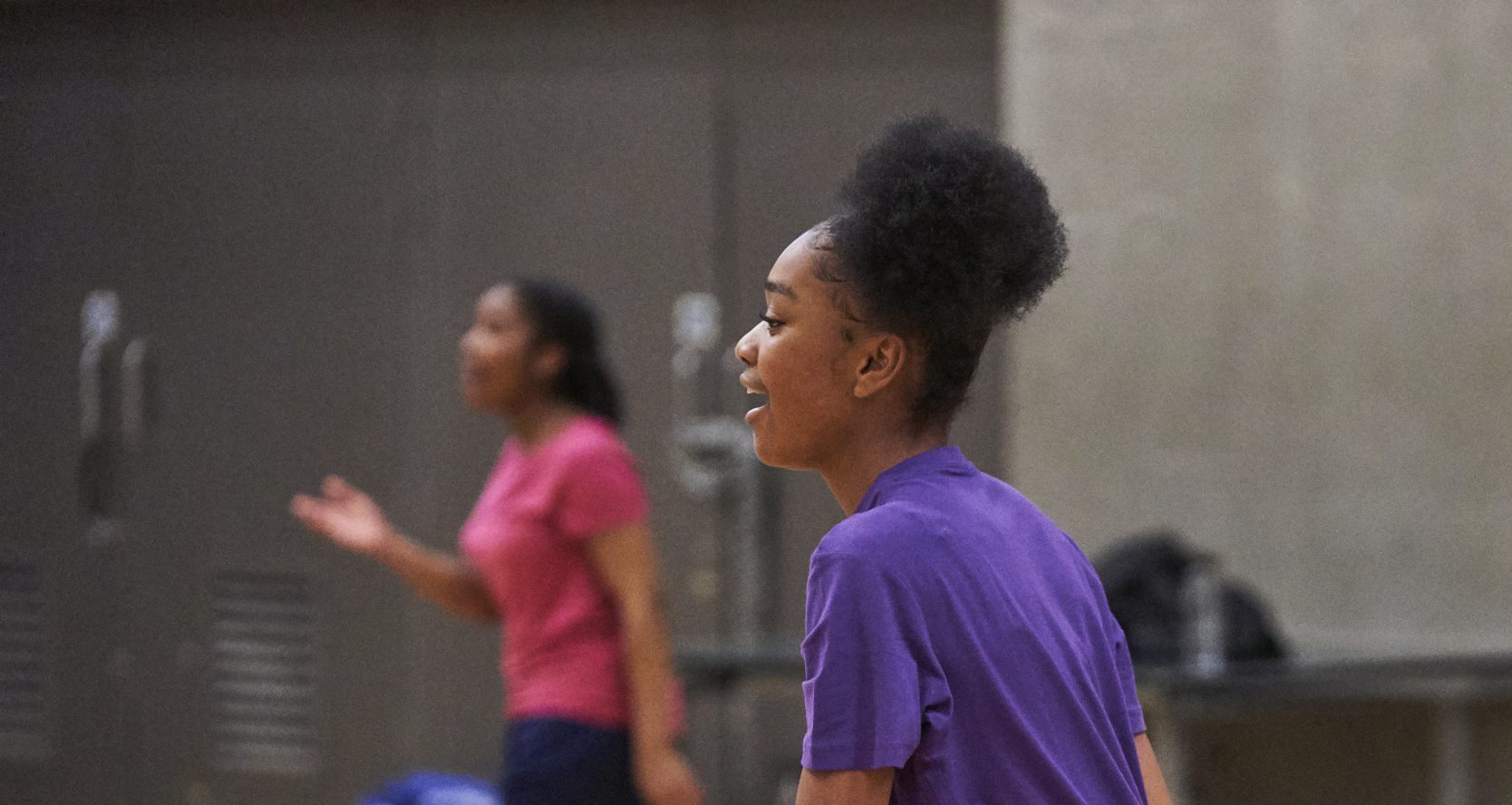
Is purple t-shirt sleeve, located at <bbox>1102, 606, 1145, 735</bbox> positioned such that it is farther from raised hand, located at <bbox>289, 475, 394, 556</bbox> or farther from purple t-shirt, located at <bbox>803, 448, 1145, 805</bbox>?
raised hand, located at <bbox>289, 475, 394, 556</bbox>

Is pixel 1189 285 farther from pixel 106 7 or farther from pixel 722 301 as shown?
pixel 106 7

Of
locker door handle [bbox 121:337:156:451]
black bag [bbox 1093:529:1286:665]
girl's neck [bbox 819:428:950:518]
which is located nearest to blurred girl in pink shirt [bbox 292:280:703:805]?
black bag [bbox 1093:529:1286:665]

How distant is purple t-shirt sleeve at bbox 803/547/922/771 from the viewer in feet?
4.50

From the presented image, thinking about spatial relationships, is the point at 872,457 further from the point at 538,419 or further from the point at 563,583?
the point at 538,419

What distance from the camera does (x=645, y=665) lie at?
3.13 meters

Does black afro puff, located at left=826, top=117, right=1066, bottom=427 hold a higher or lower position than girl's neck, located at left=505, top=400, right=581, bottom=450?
higher

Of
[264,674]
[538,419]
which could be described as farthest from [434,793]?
[264,674]

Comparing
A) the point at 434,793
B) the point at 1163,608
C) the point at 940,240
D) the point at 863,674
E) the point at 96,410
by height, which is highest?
the point at 940,240

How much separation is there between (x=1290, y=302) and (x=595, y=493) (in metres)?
2.58

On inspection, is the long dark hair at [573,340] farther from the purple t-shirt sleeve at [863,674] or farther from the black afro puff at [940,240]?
the purple t-shirt sleeve at [863,674]

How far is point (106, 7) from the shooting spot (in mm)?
5867

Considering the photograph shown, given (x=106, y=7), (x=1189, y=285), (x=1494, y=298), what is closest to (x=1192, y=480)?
(x=1189, y=285)

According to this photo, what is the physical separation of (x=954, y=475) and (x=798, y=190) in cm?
390

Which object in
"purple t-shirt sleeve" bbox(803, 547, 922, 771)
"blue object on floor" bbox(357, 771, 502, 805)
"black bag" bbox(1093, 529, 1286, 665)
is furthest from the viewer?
"black bag" bbox(1093, 529, 1286, 665)
